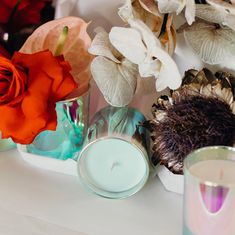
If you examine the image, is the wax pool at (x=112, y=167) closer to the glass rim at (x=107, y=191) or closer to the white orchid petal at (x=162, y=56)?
the glass rim at (x=107, y=191)

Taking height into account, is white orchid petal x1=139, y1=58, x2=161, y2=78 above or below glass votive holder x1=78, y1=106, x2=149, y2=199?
above

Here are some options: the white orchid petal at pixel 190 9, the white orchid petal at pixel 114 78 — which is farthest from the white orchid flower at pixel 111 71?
the white orchid petal at pixel 190 9

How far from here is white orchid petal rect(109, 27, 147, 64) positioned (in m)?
0.58

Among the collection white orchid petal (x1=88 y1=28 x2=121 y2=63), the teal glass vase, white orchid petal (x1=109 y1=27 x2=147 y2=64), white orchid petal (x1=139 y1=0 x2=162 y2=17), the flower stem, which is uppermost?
white orchid petal (x1=139 y1=0 x2=162 y2=17)

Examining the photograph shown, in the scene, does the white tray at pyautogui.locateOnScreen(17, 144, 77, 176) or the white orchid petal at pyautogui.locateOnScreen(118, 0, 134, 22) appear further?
the white tray at pyautogui.locateOnScreen(17, 144, 77, 176)

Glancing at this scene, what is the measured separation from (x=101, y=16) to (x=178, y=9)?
0.19 meters

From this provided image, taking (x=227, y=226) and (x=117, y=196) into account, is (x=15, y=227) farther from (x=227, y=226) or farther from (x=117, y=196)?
(x=227, y=226)

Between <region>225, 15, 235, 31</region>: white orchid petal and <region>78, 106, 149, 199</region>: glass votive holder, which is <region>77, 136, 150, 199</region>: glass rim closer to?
<region>78, 106, 149, 199</region>: glass votive holder

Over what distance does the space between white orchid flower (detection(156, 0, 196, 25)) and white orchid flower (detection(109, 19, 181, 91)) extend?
0.03m

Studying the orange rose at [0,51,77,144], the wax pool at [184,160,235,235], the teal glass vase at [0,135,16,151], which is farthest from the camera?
the teal glass vase at [0,135,16,151]

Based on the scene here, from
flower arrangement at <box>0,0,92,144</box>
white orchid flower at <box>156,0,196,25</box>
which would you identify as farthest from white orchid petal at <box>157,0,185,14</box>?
flower arrangement at <box>0,0,92,144</box>

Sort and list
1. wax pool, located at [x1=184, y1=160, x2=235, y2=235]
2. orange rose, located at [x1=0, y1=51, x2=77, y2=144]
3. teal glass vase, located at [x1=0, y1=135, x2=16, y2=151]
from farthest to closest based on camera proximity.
Result: teal glass vase, located at [x1=0, y1=135, x2=16, y2=151], orange rose, located at [x1=0, y1=51, x2=77, y2=144], wax pool, located at [x1=184, y1=160, x2=235, y2=235]

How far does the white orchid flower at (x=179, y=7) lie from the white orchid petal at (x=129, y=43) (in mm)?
39

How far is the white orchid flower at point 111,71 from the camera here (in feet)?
2.04
